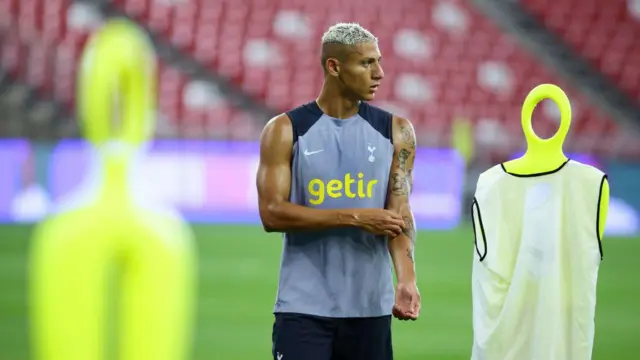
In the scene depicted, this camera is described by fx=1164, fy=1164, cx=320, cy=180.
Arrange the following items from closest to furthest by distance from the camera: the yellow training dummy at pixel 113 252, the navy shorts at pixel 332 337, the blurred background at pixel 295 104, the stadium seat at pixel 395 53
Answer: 1. the yellow training dummy at pixel 113 252
2. the navy shorts at pixel 332 337
3. the blurred background at pixel 295 104
4. the stadium seat at pixel 395 53

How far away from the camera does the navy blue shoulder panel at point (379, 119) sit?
4.19m

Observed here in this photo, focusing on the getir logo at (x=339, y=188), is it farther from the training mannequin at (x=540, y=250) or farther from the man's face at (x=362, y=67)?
the training mannequin at (x=540, y=250)

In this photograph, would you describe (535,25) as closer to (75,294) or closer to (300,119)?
(300,119)

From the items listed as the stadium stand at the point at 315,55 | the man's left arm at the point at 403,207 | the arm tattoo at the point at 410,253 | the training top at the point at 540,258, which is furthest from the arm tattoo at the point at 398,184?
the stadium stand at the point at 315,55

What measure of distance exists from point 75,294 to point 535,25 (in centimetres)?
2425

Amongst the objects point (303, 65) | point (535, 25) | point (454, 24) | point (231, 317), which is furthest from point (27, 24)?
point (231, 317)

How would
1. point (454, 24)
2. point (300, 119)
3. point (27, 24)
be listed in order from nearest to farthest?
point (300, 119)
point (27, 24)
point (454, 24)

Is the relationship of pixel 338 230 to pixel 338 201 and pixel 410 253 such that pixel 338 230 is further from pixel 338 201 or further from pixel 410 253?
pixel 410 253

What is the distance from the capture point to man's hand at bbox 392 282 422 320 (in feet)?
12.6

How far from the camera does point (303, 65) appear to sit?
2266 cm

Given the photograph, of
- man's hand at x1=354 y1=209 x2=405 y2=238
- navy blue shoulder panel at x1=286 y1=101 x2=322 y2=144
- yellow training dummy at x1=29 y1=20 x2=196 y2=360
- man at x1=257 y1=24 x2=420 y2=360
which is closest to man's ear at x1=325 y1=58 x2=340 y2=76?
man at x1=257 y1=24 x2=420 y2=360

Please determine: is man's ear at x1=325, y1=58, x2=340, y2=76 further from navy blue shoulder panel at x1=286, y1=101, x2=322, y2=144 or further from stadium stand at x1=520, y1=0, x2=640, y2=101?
stadium stand at x1=520, y1=0, x2=640, y2=101

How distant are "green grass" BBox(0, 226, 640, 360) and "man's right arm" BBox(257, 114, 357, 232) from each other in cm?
435

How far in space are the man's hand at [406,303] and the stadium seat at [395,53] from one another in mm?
17928
